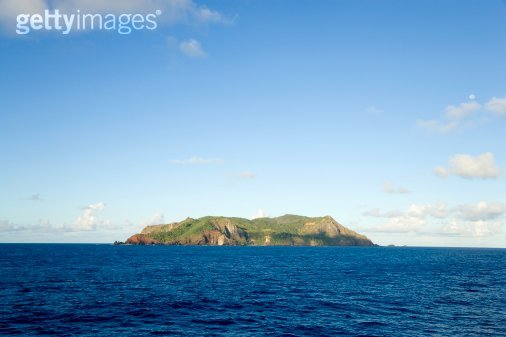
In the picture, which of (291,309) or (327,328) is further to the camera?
(291,309)

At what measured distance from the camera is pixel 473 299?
70812 mm

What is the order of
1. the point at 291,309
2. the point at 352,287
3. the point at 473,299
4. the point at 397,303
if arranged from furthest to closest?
the point at 352,287, the point at 473,299, the point at 397,303, the point at 291,309

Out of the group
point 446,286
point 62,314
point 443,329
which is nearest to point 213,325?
point 62,314

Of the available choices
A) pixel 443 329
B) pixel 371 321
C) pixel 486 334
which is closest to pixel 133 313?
pixel 371 321

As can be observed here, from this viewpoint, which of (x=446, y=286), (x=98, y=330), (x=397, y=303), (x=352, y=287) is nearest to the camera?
(x=98, y=330)

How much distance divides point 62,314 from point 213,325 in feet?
73.0

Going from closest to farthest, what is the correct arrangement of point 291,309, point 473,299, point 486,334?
1. point 486,334
2. point 291,309
3. point 473,299

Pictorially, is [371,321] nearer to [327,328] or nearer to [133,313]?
[327,328]

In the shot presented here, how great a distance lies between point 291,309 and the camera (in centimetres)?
5697

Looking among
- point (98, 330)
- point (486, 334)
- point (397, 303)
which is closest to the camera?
point (98, 330)

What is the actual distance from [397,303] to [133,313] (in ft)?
151

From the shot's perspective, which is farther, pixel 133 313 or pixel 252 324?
pixel 133 313

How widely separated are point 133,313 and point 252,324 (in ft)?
58.9

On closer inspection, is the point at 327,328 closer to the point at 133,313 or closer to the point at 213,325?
the point at 213,325
